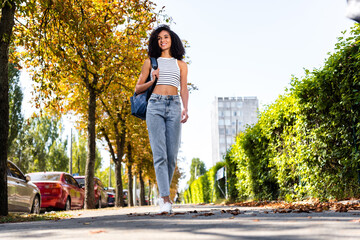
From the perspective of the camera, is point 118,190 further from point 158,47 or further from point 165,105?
point 165,105

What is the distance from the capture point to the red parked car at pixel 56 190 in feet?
45.2

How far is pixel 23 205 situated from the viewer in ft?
34.1

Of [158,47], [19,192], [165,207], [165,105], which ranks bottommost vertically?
[165,207]

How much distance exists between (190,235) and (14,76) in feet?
147

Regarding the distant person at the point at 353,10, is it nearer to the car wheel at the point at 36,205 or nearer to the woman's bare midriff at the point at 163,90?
the woman's bare midriff at the point at 163,90

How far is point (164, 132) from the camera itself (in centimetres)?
541

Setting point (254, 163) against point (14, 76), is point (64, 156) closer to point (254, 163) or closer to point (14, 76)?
point (14, 76)

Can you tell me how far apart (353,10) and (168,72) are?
295cm

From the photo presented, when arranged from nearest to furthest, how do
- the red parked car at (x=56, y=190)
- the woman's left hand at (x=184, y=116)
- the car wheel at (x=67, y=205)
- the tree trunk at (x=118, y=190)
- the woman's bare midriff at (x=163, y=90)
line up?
1. the woman's bare midriff at (x=163, y=90)
2. the woman's left hand at (x=184, y=116)
3. the red parked car at (x=56, y=190)
4. the car wheel at (x=67, y=205)
5. the tree trunk at (x=118, y=190)

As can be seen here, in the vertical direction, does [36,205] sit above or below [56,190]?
below

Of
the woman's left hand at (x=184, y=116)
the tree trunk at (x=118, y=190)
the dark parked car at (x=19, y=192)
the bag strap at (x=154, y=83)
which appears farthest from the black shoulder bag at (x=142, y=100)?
the tree trunk at (x=118, y=190)

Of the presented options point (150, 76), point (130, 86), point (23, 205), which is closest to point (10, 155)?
point (130, 86)

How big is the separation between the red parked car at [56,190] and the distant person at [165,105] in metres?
9.38

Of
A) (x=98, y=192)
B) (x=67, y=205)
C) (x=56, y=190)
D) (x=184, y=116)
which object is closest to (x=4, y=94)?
(x=184, y=116)
